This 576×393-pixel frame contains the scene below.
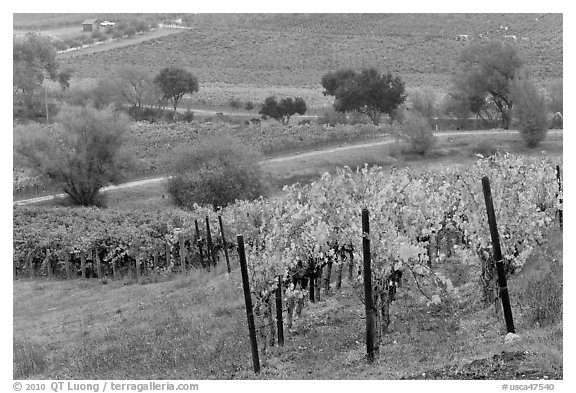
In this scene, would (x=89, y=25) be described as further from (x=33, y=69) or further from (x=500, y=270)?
(x=500, y=270)

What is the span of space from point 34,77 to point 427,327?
90707 mm

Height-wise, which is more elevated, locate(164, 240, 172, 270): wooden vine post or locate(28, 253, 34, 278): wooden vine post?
locate(164, 240, 172, 270): wooden vine post

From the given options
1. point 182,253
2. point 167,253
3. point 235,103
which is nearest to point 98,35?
point 235,103

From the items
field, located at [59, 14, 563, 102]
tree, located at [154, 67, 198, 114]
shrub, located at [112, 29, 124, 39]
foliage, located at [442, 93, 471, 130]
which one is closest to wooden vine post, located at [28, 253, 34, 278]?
foliage, located at [442, 93, 471, 130]

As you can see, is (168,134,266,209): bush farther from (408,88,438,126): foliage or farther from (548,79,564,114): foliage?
(408,88,438,126): foliage

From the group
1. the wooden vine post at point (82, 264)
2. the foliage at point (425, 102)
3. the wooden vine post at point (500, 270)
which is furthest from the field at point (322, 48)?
the wooden vine post at point (500, 270)

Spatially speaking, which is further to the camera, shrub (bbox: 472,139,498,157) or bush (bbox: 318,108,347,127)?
bush (bbox: 318,108,347,127)

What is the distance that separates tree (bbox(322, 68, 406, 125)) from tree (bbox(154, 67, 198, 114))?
916 inches

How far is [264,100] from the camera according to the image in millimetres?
93312

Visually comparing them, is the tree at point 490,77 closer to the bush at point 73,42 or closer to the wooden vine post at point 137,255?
the wooden vine post at point 137,255

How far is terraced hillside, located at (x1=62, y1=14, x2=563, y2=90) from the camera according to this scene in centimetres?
9594

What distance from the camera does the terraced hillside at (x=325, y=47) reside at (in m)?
95.9

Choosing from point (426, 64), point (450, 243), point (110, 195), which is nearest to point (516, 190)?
point (450, 243)

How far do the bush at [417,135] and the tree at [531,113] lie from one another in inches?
257
